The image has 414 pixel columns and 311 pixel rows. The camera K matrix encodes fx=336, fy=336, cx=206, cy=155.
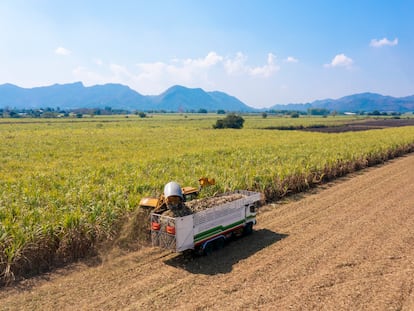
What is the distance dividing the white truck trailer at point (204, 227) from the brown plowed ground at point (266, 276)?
0.39m

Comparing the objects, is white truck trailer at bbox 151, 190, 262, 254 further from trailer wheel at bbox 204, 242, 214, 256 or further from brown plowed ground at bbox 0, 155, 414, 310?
brown plowed ground at bbox 0, 155, 414, 310

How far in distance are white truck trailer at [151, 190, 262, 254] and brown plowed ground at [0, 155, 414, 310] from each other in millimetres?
391

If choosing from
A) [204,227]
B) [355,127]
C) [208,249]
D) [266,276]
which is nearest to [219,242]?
[208,249]

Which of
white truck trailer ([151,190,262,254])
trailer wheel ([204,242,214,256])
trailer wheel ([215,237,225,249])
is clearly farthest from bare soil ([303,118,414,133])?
trailer wheel ([204,242,214,256])

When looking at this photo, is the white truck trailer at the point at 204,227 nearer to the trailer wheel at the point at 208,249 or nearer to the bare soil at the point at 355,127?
the trailer wheel at the point at 208,249

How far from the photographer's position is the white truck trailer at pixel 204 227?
7.93 m

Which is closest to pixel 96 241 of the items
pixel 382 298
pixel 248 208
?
pixel 248 208

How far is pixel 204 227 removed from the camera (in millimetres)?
8516

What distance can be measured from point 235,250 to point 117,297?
356cm

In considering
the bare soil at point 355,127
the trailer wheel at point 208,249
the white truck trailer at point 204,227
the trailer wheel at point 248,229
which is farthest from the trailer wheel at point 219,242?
the bare soil at point 355,127

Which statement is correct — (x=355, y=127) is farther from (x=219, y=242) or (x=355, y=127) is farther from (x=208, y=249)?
(x=208, y=249)

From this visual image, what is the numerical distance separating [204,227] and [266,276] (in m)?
1.92

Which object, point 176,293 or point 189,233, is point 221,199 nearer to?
point 189,233

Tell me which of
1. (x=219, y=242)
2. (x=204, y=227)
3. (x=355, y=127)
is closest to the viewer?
(x=204, y=227)
